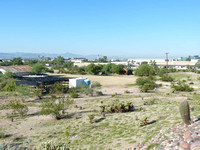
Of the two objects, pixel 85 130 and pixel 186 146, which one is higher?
pixel 186 146

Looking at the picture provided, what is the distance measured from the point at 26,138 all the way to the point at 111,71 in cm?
5659

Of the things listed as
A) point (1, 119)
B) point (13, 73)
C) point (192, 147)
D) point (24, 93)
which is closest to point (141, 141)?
point (192, 147)

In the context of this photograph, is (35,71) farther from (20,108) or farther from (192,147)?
(192,147)

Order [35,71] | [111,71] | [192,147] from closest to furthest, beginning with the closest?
[192,147] → [35,71] → [111,71]

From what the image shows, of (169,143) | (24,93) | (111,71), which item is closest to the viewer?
(169,143)

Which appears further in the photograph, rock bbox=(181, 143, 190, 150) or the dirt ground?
the dirt ground

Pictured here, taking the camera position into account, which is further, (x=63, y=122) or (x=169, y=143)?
(x=63, y=122)

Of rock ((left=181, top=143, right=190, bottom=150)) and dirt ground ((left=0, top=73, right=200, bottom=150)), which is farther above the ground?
rock ((left=181, top=143, right=190, bottom=150))

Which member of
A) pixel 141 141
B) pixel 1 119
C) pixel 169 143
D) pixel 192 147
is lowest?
pixel 1 119

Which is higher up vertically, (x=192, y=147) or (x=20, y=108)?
(x=192, y=147)

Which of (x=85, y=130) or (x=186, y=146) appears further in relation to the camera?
(x=85, y=130)

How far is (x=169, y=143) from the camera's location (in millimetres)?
6938

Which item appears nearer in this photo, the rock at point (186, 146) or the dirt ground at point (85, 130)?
the rock at point (186, 146)

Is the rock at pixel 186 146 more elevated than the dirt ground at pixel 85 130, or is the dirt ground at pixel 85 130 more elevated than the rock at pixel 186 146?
the rock at pixel 186 146
